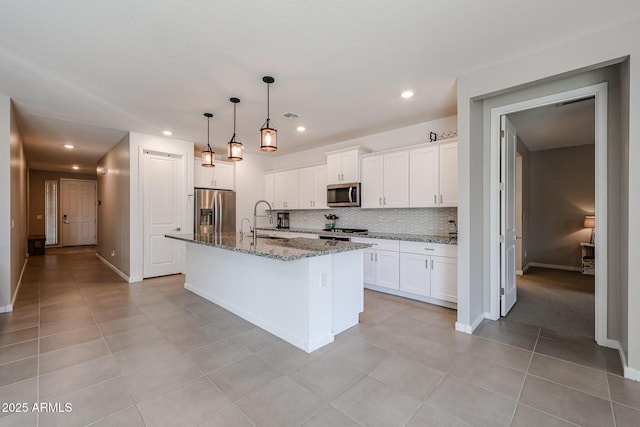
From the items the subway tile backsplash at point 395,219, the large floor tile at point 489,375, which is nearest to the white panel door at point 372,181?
the subway tile backsplash at point 395,219

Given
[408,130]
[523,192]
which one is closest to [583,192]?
[523,192]

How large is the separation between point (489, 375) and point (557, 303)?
2.54 m

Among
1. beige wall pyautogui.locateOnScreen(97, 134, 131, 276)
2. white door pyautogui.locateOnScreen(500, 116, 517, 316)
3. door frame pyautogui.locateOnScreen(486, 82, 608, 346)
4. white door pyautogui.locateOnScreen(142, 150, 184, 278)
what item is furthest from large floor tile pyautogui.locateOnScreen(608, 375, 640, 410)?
beige wall pyautogui.locateOnScreen(97, 134, 131, 276)

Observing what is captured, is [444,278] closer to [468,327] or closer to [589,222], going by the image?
[468,327]

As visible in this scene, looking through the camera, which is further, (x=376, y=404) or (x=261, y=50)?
(x=261, y=50)

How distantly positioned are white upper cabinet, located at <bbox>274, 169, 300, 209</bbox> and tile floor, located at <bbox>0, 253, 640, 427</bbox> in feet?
10.7

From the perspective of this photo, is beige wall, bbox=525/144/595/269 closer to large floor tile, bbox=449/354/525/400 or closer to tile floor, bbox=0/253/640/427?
tile floor, bbox=0/253/640/427

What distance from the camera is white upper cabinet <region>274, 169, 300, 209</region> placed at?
6.07m

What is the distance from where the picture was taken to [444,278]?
350cm

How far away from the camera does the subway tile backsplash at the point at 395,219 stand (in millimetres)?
4163

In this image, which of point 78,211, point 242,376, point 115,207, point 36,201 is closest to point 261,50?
point 242,376

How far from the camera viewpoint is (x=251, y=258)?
10.00 ft

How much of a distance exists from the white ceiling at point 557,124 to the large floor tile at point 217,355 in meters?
3.85

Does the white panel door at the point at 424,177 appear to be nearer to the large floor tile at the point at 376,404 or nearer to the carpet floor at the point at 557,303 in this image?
the carpet floor at the point at 557,303
